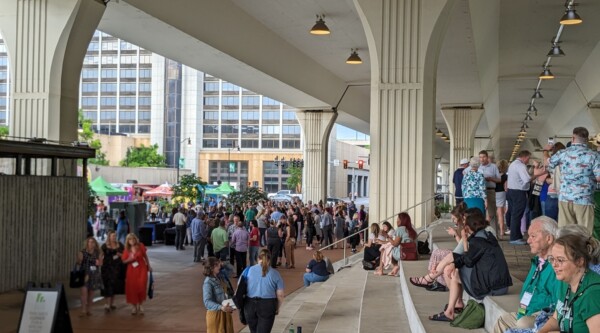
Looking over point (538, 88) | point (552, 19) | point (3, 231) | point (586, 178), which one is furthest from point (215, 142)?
point (586, 178)

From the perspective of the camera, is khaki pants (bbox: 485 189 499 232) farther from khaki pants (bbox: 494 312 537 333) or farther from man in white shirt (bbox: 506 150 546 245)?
khaki pants (bbox: 494 312 537 333)

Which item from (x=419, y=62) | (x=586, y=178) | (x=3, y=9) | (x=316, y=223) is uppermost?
(x=3, y=9)

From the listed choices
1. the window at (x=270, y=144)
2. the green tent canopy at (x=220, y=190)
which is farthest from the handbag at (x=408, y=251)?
the window at (x=270, y=144)

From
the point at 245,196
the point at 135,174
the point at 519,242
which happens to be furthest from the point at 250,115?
the point at 519,242

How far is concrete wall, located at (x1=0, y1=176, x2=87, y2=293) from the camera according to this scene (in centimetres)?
1418

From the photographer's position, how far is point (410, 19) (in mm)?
15070

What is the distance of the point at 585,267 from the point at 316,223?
28.0 m

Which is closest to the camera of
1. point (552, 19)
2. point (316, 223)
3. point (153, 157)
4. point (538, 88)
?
point (552, 19)

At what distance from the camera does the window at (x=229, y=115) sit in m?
102

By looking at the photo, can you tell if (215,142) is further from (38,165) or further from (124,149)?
(38,165)

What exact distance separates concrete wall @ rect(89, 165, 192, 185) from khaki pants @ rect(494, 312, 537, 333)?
54762 millimetres

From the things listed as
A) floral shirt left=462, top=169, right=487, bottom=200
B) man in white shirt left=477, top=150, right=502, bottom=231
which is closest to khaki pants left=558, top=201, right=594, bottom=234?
floral shirt left=462, top=169, right=487, bottom=200

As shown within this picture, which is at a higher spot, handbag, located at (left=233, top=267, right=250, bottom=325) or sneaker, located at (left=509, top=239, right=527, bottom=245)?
sneaker, located at (left=509, top=239, right=527, bottom=245)

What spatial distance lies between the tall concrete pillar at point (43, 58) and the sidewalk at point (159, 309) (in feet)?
12.7
